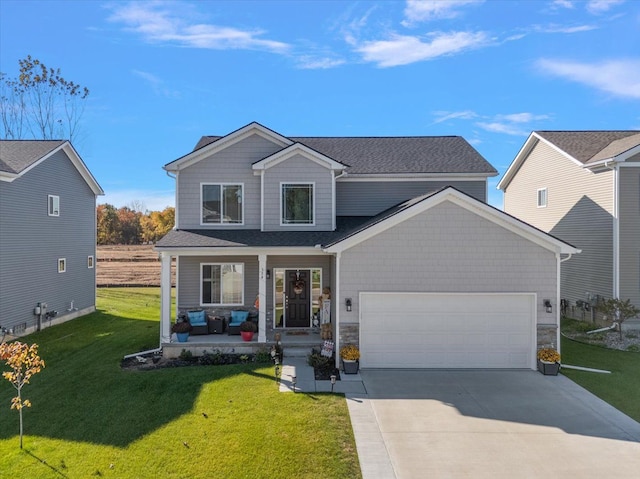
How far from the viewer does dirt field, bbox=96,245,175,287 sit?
30047 mm

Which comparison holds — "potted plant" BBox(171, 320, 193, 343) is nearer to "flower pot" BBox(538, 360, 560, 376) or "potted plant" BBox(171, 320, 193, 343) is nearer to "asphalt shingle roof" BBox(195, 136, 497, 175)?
"asphalt shingle roof" BBox(195, 136, 497, 175)

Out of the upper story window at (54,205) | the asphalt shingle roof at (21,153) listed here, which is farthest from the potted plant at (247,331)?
the upper story window at (54,205)

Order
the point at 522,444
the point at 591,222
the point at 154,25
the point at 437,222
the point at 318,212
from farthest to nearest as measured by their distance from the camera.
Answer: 1. the point at 591,222
2. the point at 154,25
3. the point at 318,212
4. the point at 437,222
5. the point at 522,444

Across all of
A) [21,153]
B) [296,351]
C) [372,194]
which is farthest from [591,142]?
[21,153]

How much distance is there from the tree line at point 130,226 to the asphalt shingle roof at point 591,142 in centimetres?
4876

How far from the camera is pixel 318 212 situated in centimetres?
1346

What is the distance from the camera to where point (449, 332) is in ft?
34.3

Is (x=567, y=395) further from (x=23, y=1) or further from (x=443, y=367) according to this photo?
(x=23, y=1)

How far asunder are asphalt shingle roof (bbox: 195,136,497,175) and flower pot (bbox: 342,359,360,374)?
6.84 metres

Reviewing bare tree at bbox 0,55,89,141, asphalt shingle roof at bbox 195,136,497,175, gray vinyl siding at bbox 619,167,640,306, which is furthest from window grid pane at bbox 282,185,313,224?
bare tree at bbox 0,55,89,141

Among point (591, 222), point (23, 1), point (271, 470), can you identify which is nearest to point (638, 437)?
point (271, 470)

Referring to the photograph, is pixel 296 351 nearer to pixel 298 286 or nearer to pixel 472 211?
pixel 298 286

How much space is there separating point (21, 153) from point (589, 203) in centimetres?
2357

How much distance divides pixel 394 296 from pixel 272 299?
15.8 feet
